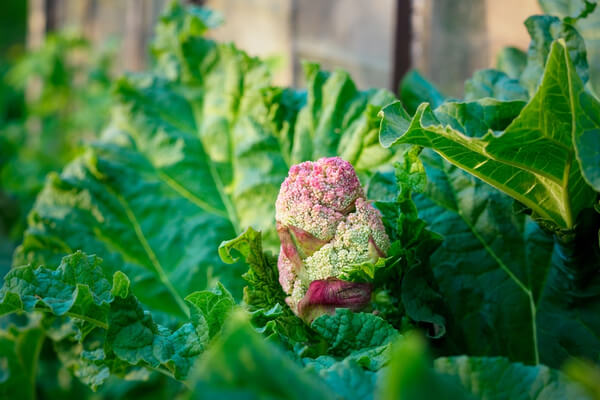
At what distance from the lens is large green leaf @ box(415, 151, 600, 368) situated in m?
1.08

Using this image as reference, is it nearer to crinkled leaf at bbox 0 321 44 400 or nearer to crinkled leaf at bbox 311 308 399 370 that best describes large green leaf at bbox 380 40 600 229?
crinkled leaf at bbox 311 308 399 370

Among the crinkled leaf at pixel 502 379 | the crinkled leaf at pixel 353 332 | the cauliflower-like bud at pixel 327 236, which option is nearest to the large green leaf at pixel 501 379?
the crinkled leaf at pixel 502 379

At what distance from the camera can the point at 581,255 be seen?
102 centimetres

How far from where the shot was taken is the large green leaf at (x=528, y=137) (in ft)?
2.74

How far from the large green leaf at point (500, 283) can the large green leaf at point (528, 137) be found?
14 centimetres

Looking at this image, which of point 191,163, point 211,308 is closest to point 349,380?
point 211,308

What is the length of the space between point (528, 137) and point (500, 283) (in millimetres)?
360

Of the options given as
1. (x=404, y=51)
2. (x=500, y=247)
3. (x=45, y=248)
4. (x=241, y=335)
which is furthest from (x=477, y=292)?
(x=404, y=51)

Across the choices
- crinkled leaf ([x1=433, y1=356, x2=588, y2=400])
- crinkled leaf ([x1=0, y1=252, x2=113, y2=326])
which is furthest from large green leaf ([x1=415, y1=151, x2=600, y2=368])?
crinkled leaf ([x1=0, y1=252, x2=113, y2=326])

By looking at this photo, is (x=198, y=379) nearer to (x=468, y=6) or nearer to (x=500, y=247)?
(x=500, y=247)

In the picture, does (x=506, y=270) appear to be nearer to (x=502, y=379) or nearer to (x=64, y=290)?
(x=502, y=379)

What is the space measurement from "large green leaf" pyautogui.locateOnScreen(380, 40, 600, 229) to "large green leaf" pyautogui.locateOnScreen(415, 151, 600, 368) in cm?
14

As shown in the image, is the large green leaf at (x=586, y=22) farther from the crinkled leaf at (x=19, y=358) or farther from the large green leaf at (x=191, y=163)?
the crinkled leaf at (x=19, y=358)

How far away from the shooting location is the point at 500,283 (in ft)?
3.75
